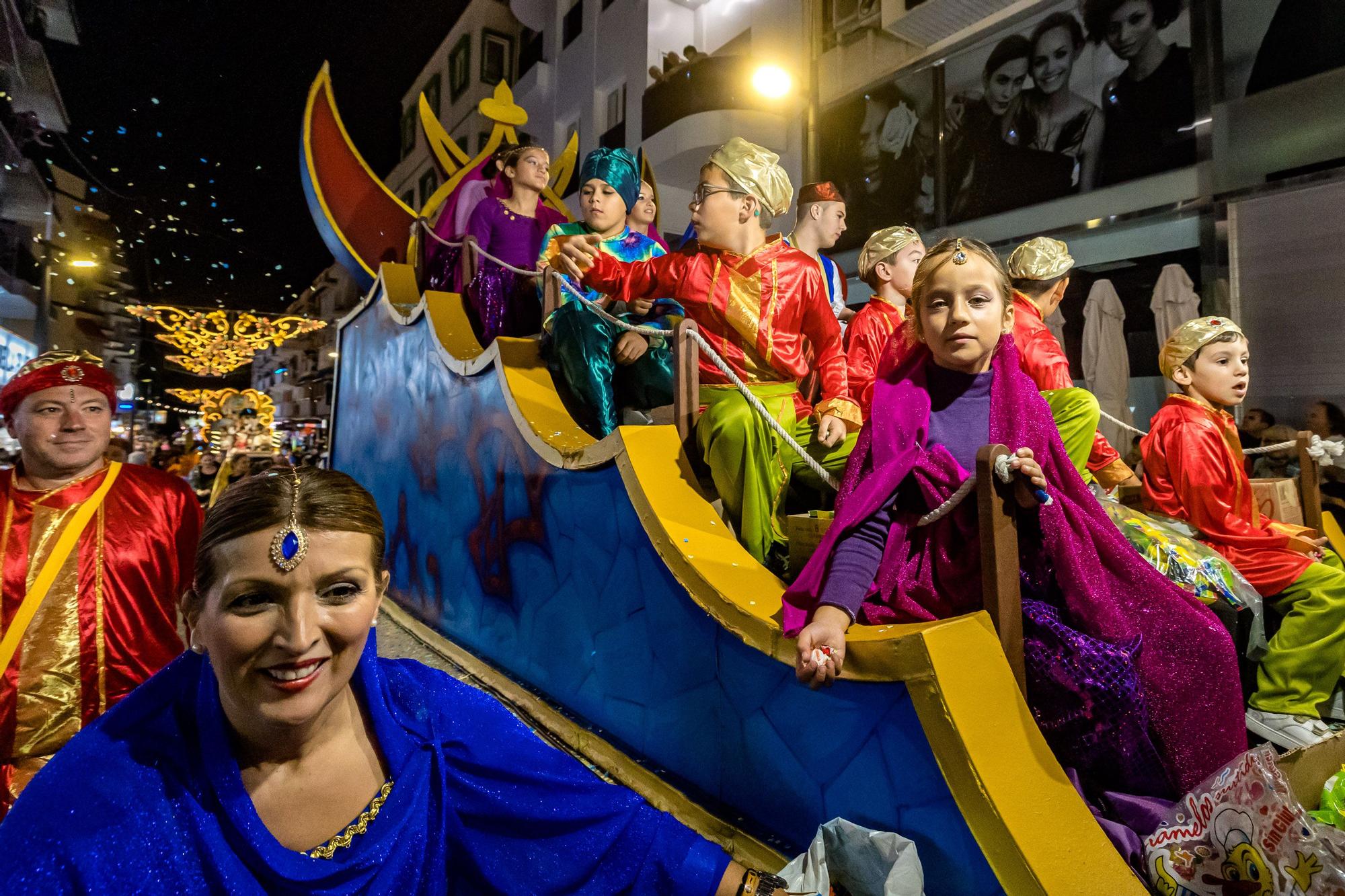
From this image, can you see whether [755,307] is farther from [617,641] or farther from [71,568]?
[71,568]

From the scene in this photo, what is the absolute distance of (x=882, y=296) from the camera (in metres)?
3.08

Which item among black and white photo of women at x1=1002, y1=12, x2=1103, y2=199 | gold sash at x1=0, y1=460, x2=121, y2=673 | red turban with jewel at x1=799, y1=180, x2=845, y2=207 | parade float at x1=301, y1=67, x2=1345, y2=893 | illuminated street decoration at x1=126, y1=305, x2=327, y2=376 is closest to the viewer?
parade float at x1=301, y1=67, x2=1345, y2=893

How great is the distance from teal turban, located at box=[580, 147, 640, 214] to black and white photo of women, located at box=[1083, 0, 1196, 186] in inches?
209

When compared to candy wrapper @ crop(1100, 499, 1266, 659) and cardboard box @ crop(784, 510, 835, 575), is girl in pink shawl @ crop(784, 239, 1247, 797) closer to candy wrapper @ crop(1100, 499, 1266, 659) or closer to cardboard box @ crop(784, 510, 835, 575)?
cardboard box @ crop(784, 510, 835, 575)

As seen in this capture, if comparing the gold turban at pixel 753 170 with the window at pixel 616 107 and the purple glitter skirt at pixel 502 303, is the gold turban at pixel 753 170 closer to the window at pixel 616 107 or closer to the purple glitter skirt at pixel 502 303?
the purple glitter skirt at pixel 502 303

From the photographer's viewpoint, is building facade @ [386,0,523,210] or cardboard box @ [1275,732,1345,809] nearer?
cardboard box @ [1275,732,1345,809]

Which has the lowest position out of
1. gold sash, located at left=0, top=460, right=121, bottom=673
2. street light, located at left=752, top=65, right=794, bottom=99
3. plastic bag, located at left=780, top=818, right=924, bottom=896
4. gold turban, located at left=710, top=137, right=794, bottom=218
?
plastic bag, located at left=780, top=818, right=924, bottom=896

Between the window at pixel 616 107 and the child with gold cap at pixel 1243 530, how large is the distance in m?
11.3

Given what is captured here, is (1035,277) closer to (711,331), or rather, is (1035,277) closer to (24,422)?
(711,331)

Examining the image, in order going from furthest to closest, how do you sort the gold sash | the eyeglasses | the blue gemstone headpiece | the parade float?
the eyeglasses → the gold sash → the parade float → the blue gemstone headpiece

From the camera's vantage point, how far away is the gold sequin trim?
3.67 feet

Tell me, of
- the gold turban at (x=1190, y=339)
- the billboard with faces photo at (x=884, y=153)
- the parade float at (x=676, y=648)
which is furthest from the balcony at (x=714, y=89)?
the gold turban at (x=1190, y=339)

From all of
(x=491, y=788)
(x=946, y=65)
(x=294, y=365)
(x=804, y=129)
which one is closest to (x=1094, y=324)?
(x=946, y=65)

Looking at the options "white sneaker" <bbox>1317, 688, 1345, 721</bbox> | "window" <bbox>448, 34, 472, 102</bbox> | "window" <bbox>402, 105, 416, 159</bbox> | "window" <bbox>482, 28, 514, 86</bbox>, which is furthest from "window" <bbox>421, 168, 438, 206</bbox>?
"white sneaker" <bbox>1317, 688, 1345, 721</bbox>
